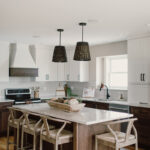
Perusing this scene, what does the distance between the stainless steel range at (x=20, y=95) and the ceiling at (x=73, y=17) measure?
6.00ft

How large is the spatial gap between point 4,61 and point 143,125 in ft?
12.5

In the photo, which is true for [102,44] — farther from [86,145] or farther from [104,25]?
[86,145]

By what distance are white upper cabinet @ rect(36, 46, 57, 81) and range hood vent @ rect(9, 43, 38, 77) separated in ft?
0.74

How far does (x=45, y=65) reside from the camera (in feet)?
22.1

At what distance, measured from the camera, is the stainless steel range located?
19.8ft

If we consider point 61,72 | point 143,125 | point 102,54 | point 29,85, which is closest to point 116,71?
point 102,54

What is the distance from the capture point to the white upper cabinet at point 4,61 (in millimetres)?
5859

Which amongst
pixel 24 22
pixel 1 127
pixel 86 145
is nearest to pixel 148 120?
pixel 86 145

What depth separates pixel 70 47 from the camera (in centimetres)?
703

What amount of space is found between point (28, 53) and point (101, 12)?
352cm

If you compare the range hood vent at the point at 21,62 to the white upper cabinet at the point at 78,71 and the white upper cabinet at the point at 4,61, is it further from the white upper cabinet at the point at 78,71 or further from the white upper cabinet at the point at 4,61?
the white upper cabinet at the point at 78,71

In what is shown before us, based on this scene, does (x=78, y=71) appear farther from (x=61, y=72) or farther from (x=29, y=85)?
(x=29, y=85)

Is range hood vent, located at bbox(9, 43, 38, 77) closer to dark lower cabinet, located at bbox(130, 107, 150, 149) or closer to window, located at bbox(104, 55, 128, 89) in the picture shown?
window, located at bbox(104, 55, 128, 89)

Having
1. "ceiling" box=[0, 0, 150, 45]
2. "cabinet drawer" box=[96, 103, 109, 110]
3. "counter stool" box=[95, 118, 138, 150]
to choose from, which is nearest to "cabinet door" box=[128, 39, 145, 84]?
"ceiling" box=[0, 0, 150, 45]
